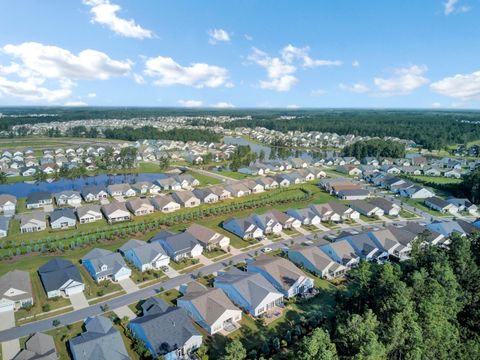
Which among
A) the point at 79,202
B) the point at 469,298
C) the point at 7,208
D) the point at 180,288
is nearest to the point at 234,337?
the point at 180,288

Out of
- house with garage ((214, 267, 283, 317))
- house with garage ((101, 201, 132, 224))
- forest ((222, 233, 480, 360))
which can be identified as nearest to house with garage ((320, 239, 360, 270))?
forest ((222, 233, 480, 360))

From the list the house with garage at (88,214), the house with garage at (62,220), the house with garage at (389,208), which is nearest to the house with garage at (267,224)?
the house with garage at (389,208)

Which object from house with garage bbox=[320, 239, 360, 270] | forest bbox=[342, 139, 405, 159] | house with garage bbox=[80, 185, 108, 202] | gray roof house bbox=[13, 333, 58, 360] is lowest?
gray roof house bbox=[13, 333, 58, 360]

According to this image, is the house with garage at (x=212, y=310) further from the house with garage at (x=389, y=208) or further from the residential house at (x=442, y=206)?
the residential house at (x=442, y=206)

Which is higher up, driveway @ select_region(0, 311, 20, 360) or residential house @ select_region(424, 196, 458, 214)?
residential house @ select_region(424, 196, 458, 214)

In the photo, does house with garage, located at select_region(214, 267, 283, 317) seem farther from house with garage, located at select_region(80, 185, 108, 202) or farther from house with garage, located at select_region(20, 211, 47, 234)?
house with garage, located at select_region(80, 185, 108, 202)

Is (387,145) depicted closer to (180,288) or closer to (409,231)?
(409,231)

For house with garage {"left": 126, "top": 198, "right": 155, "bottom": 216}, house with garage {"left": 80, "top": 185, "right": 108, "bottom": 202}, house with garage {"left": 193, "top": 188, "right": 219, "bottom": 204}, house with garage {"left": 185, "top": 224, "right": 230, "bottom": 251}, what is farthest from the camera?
house with garage {"left": 80, "top": 185, "right": 108, "bottom": 202}
